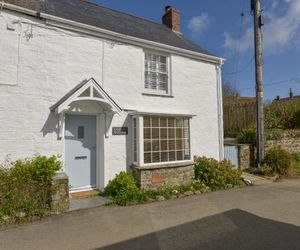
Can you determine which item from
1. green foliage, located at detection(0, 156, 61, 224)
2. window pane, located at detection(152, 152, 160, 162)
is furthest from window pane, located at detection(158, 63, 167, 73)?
green foliage, located at detection(0, 156, 61, 224)

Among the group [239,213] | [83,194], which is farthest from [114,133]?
[239,213]

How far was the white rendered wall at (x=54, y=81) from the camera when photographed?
7.68m

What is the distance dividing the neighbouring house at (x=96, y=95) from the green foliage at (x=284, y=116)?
6734mm

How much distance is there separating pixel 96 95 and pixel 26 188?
3.30 metres

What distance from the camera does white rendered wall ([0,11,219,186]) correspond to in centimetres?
768

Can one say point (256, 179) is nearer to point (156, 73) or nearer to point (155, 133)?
point (155, 133)

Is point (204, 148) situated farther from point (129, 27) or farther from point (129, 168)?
point (129, 27)

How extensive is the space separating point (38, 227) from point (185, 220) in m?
3.23

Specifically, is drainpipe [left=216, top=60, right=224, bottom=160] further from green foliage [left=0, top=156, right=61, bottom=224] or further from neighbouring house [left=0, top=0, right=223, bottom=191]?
green foliage [left=0, top=156, right=61, bottom=224]

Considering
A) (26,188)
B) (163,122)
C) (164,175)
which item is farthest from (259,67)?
(26,188)

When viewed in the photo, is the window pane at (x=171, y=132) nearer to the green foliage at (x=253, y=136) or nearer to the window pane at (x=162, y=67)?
the window pane at (x=162, y=67)

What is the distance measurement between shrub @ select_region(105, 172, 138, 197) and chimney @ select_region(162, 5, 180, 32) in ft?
29.4

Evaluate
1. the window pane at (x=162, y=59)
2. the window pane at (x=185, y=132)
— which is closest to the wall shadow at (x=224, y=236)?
the window pane at (x=185, y=132)

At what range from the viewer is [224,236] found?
5.48 metres
